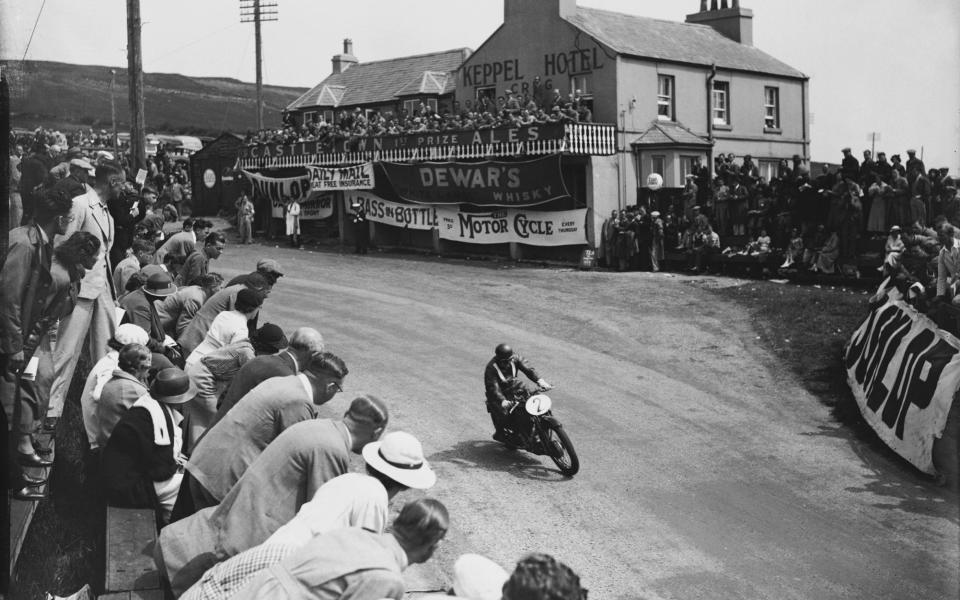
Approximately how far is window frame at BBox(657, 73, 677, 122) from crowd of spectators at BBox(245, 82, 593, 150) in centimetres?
274

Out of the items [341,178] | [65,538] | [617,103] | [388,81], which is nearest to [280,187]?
[341,178]

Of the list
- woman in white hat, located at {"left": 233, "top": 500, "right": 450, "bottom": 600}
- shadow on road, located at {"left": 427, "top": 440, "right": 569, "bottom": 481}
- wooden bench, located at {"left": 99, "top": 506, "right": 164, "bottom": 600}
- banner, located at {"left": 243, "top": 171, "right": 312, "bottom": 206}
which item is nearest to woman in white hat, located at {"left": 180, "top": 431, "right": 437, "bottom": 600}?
woman in white hat, located at {"left": 233, "top": 500, "right": 450, "bottom": 600}

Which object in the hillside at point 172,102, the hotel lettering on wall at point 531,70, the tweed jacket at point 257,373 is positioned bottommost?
the tweed jacket at point 257,373

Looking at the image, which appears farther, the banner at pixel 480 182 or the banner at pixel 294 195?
the banner at pixel 294 195

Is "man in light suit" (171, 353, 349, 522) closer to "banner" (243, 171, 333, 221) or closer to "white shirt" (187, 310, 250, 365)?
"white shirt" (187, 310, 250, 365)

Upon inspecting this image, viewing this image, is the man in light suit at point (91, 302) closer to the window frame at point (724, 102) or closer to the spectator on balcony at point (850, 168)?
the spectator on balcony at point (850, 168)

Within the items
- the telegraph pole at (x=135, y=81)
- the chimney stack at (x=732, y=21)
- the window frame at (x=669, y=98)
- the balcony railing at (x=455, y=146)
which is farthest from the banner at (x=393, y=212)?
the chimney stack at (x=732, y=21)

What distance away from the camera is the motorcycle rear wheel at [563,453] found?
11.6 m

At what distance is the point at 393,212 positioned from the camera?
33.8m

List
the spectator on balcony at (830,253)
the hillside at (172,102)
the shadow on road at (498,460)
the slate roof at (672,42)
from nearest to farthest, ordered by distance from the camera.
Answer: the shadow on road at (498,460) < the spectator on balcony at (830,253) < the slate roof at (672,42) < the hillside at (172,102)

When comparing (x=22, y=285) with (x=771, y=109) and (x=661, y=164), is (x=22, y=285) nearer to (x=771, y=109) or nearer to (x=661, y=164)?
(x=661, y=164)

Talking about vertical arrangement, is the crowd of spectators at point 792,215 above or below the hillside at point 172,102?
below

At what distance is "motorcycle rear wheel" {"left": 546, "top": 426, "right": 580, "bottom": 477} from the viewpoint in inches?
459

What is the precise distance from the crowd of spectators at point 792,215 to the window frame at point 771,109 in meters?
10.0
